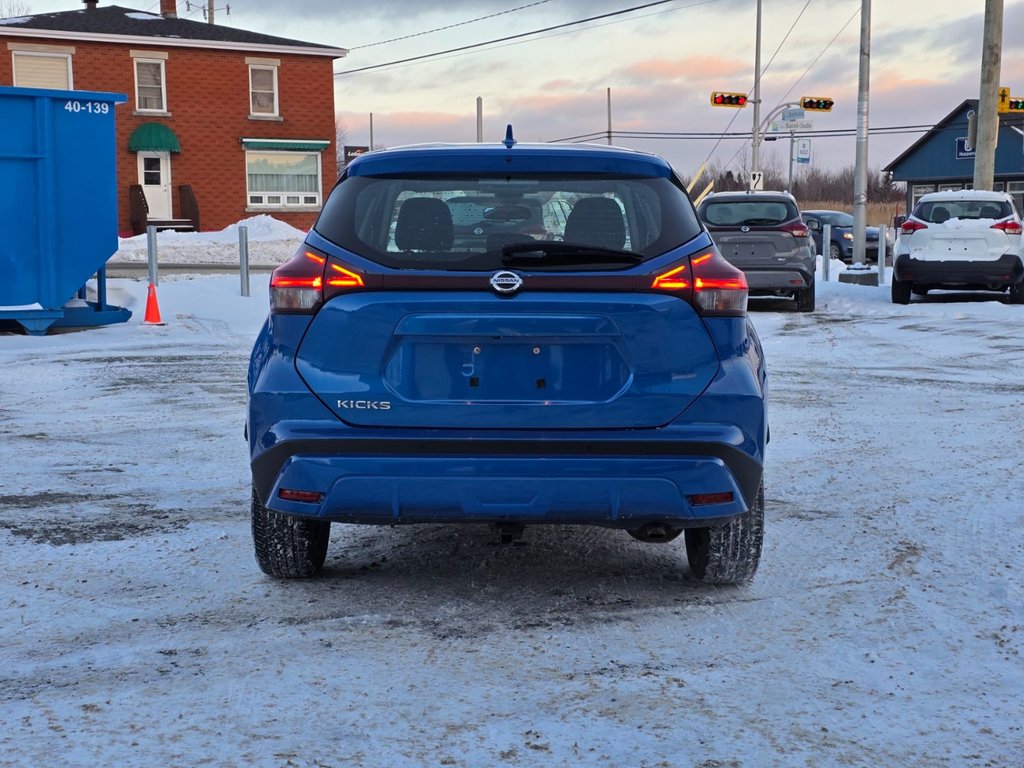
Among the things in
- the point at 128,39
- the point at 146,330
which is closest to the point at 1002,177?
the point at 128,39

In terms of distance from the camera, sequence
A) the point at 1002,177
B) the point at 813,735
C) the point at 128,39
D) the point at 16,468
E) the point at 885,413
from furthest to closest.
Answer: the point at 1002,177 < the point at 128,39 < the point at 885,413 < the point at 16,468 < the point at 813,735

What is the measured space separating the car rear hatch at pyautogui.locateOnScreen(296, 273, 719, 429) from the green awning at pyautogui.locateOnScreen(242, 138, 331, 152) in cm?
3926

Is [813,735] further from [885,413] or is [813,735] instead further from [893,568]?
[885,413]

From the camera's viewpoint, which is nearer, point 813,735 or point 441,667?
point 813,735

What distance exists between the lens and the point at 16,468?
7242 millimetres

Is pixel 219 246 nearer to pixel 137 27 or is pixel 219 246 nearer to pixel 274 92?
pixel 274 92

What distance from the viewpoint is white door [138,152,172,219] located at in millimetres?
41250

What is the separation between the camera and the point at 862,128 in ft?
99.2

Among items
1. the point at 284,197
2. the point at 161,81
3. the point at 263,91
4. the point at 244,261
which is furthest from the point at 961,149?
the point at 244,261

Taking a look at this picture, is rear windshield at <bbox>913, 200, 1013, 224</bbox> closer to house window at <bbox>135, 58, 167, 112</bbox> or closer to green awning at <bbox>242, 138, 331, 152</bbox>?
green awning at <bbox>242, 138, 331, 152</bbox>

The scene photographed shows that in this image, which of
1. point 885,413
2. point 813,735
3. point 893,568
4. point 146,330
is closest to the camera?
point 813,735

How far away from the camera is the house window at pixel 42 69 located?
1566 inches

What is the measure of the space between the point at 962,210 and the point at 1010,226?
0.72 meters

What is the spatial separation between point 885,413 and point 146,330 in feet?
30.0
